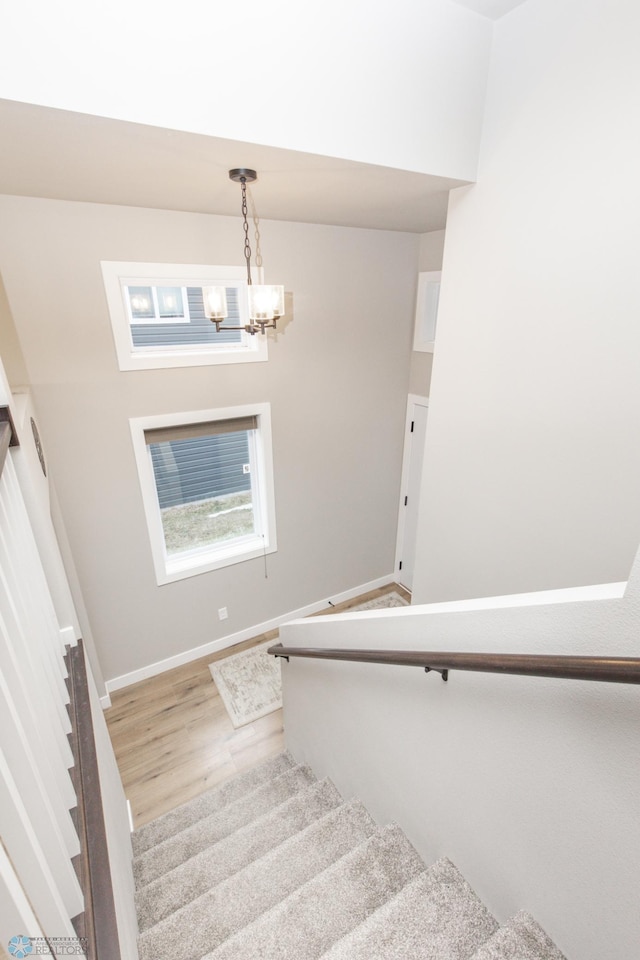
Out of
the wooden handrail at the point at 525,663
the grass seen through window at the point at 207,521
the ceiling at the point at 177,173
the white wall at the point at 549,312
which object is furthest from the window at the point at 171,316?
the wooden handrail at the point at 525,663

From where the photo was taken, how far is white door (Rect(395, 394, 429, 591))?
4.36 m

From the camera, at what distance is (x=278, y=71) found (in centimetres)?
155

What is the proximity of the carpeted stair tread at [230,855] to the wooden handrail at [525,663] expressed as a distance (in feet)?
3.97

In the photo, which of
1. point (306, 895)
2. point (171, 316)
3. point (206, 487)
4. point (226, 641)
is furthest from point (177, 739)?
point (171, 316)

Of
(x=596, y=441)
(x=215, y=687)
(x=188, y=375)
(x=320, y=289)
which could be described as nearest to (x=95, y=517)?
(x=188, y=375)

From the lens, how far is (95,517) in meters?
3.19

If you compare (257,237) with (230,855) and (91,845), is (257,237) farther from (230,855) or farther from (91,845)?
(230,855)

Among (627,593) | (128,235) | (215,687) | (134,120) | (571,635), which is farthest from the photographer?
(215,687)

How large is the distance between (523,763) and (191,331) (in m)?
3.15

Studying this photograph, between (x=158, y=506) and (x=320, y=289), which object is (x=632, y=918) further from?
(x=320, y=289)

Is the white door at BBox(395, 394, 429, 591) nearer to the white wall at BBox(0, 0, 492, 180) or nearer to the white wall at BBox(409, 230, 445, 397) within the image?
the white wall at BBox(409, 230, 445, 397)

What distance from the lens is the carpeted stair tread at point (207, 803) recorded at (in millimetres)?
2512

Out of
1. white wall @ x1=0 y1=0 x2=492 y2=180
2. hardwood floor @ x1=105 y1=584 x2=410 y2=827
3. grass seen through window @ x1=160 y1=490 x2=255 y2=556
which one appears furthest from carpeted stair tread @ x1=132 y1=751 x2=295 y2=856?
white wall @ x1=0 y1=0 x2=492 y2=180

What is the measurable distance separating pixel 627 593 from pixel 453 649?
56 centimetres
